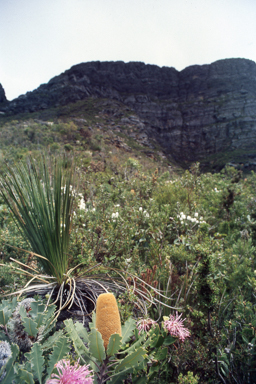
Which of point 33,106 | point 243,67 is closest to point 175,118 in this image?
point 243,67

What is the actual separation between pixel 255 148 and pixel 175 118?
25695 mm

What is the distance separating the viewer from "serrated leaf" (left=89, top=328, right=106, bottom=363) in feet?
1.78

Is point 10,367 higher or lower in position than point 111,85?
lower

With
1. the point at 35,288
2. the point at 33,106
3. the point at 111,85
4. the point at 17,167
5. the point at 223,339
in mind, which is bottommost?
the point at 223,339

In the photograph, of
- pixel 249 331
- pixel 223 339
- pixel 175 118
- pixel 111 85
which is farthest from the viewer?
pixel 111 85

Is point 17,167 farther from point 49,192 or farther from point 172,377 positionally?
point 172,377

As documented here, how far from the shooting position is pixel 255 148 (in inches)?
1454

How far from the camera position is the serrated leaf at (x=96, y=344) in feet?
1.78

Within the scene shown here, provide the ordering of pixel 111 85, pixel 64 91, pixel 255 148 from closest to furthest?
pixel 255 148 < pixel 64 91 < pixel 111 85

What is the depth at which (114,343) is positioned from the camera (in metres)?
0.55

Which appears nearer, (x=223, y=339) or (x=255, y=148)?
(x=223, y=339)

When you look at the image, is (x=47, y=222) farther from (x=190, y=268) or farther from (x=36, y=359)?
(x=190, y=268)

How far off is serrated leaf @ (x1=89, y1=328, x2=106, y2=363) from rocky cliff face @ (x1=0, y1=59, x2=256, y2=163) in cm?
4435

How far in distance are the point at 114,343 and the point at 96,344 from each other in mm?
51
